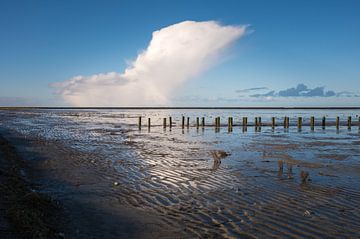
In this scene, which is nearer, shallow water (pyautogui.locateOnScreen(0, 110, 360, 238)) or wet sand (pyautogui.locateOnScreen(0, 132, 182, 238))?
wet sand (pyautogui.locateOnScreen(0, 132, 182, 238))

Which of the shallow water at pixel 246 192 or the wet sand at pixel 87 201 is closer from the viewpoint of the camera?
the wet sand at pixel 87 201

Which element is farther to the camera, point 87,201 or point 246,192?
point 246,192

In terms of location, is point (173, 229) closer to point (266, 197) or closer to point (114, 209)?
point (114, 209)

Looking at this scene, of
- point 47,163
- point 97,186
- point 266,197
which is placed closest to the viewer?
point 266,197

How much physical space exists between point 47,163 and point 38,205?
6.80 metres

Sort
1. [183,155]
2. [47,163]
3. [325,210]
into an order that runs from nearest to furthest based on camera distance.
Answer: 1. [325,210]
2. [47,163]
3. [183,155]

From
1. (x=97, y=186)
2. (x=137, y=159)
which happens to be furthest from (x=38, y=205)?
(x=137, y=159)

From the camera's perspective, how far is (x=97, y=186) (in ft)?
31.8

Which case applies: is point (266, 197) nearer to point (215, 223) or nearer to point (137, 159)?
point (215, 223)

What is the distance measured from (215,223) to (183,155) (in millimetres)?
9441

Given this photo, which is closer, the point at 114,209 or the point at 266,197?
the point at 114,209

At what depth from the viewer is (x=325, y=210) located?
7.34 metres

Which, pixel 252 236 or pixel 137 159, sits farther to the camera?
pixel 137 159

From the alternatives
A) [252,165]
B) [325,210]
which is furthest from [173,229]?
[252,165]
